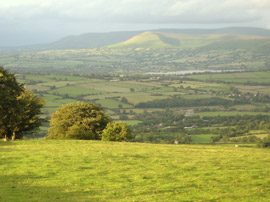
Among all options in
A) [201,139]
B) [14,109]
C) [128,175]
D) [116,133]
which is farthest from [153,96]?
[128,175]

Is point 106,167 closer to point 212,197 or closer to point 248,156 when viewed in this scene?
point 212,197

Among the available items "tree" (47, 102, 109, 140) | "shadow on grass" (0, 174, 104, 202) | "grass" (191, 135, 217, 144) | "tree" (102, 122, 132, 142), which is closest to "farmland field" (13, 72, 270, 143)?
"grass" (191, 135, 217, 144)

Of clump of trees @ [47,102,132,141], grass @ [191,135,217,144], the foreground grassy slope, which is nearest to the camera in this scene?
the foreground grassy slope

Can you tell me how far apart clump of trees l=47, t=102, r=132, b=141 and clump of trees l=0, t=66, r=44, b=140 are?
491 cm

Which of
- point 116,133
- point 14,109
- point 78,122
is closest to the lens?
point 14,109

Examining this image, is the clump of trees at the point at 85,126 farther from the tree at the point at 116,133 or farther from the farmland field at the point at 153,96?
the farmland field at the point at 153,96

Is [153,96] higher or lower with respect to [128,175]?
lower

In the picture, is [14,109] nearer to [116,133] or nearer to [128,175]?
[116,133]

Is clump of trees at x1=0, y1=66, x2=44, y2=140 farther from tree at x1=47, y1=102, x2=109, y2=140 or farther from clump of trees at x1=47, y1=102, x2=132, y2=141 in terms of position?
clump of trees at x1=47, y1=102, x2=132, y2=141

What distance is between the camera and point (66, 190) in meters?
19.3

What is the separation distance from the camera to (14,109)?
139 feet

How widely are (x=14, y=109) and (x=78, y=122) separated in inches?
372

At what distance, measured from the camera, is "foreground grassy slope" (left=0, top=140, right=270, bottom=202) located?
1867 centimetres

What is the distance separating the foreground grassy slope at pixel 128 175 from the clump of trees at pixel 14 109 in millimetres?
10162
